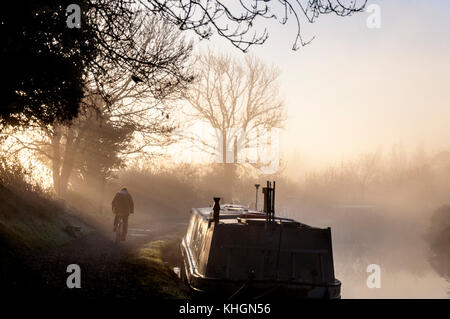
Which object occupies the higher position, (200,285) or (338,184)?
(338,184)

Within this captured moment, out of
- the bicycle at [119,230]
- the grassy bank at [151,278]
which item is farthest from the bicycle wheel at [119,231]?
the grassy bank at [151,278]

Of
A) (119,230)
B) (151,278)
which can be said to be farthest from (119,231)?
(151,278)

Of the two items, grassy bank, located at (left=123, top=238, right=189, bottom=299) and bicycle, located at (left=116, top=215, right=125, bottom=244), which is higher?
bicycle, located at (left=116, top=215, right=125, bottom=244)

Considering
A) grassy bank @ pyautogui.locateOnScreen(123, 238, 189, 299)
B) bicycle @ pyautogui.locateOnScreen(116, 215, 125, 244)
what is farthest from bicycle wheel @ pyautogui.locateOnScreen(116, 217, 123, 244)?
grassy bank @ pyautogui.locateOnScreen(123, 238, 189, 299)

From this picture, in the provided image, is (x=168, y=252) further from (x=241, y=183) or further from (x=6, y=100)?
(x=241, y=183)

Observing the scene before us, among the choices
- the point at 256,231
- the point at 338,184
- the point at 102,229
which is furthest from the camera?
the point at 338,184

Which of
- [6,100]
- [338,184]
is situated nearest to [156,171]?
[6,100]

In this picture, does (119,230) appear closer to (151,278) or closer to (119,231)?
(119,231)

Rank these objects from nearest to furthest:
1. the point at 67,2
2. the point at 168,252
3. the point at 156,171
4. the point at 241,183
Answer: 1. the point at 67,2
2. the point at 168,252
3. the point at 156,171
4. the point at 241,183

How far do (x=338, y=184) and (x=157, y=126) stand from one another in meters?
83.7

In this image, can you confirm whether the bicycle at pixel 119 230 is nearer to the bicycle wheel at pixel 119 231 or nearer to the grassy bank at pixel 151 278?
the bicycle wheel at pixel 119 231

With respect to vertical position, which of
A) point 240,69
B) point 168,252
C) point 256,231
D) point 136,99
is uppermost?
point 240,69

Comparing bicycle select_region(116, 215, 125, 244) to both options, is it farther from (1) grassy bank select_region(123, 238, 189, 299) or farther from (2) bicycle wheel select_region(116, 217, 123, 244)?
(1) grassy bank select_region(123, 238, 189, 299)

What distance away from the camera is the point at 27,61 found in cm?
812
